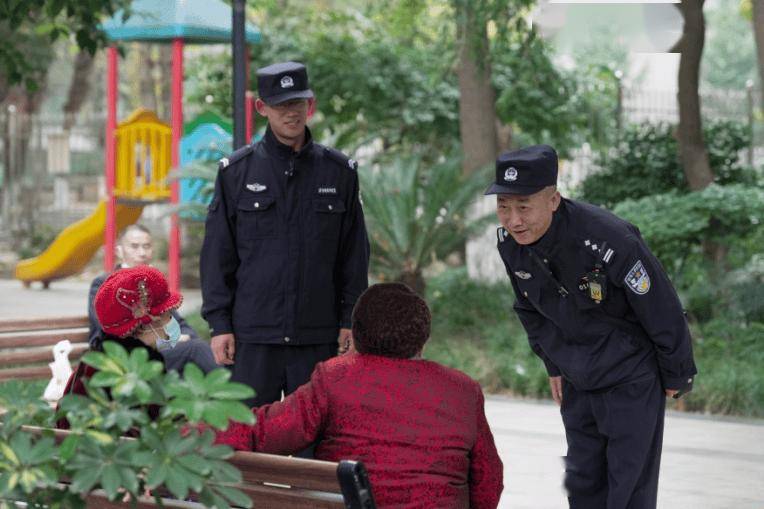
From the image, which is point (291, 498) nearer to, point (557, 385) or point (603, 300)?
point (603, 300)

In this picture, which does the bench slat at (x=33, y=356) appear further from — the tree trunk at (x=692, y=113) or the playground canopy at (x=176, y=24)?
the playground canopy at (x=176, y=24)

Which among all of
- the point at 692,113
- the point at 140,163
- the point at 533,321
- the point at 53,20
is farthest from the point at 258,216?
the point at 140,163

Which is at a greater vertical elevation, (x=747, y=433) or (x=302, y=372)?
(x=302, y=372)

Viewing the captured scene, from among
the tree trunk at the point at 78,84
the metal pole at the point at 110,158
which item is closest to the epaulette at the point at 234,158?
the metal pole at the point at 110,158

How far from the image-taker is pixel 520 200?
4.55 metres

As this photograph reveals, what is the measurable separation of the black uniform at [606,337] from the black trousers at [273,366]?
95cm

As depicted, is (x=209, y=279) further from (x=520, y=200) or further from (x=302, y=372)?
(x=520, y=200)

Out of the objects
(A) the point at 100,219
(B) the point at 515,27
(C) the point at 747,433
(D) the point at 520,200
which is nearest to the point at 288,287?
(D) the point at 520,200

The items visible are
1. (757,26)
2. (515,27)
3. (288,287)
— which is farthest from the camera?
(515,27)

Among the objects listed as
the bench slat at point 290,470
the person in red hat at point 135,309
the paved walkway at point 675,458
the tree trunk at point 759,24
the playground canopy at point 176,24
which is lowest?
the paved walkway at point 675,458

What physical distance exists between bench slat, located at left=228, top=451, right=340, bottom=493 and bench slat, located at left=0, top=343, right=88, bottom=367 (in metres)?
4.50

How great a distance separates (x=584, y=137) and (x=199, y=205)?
245 inches

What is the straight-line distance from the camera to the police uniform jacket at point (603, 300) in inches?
179

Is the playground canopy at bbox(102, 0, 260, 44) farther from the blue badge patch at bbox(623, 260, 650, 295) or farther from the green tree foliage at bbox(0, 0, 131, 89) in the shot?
the blue badge patch at bbox(623, 260, 650, 295)
